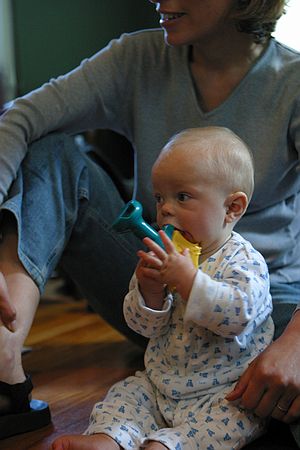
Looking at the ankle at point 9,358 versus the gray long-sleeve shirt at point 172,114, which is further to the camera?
the gray long-sleeve shirt at point 172,114

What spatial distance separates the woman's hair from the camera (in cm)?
140

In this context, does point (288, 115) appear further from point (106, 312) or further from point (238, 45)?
point (106, 312)

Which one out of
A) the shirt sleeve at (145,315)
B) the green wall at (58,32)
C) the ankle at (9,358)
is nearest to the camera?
the shirt sleeve at (145,315)

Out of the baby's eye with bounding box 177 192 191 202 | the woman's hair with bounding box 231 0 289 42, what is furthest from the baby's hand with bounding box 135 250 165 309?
the woman's hair with bounding box 231 0 289 42

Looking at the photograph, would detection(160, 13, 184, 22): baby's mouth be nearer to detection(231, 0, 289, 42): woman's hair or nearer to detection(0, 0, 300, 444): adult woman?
detection(0, 0, 300, 444): adult woman

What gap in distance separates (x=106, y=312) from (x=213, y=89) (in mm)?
554

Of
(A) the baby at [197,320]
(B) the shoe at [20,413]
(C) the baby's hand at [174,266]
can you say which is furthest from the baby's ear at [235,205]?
(B) the shoe at [20,413]

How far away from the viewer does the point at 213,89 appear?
4.80 feet

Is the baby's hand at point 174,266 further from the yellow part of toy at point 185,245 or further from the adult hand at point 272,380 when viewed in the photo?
the adult hand at point 272,380

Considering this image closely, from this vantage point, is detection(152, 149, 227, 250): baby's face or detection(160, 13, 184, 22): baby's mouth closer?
detection(152, 149, 227, 250): baby's face

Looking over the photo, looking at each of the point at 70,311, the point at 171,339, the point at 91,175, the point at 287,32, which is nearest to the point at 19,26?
the point at 287,32

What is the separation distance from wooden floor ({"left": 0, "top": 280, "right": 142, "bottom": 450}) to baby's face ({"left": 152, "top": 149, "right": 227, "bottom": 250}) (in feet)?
1.55

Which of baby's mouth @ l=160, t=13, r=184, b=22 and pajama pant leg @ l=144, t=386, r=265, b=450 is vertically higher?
baby's mouth @ l=160, t=13, r=184, b=22

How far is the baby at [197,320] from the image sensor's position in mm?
1063
